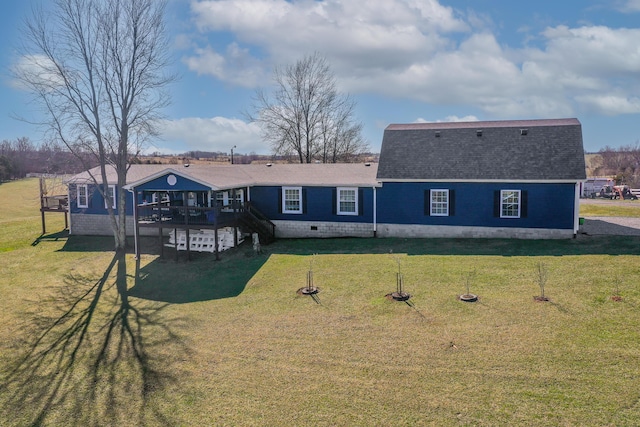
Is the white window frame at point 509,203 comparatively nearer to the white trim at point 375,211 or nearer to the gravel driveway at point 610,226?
the gravel driveway at point 610,226

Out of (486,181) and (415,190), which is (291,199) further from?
(486,181)

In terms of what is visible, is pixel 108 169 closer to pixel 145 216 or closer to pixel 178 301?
pixel 145 216

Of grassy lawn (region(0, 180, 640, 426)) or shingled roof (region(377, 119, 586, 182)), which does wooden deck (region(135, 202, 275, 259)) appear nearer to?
grassy lawn (region(0, 180, 640, 426))

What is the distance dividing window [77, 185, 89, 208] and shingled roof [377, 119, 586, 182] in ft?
55.8

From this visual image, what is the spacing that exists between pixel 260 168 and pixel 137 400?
62.3 feet

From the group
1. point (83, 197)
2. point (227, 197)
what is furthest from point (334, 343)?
point (83, 197)

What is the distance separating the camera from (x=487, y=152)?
70.3ft

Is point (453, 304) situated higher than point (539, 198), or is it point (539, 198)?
point (539, 198)

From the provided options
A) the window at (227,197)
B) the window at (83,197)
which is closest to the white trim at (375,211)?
the window at (227,197)

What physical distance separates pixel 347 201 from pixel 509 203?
7653 mm

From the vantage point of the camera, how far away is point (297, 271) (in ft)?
54.2

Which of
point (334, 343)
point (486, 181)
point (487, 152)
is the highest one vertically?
point (487, 152)

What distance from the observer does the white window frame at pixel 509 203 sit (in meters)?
20.2

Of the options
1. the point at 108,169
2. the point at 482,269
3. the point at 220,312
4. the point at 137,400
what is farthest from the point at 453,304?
the point at 108,169
